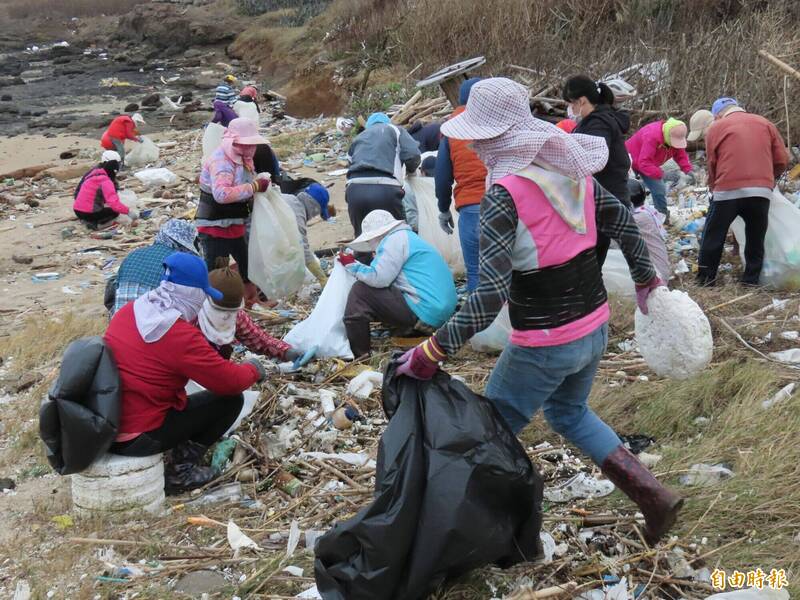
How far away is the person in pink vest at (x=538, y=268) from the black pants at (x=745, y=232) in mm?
3276

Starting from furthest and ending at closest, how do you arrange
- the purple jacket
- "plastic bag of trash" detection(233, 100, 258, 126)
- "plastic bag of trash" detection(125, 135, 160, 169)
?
"plastic bag of trash" detection(125, 135, 160, 169), "plastic bag of trash" detection(233, 100, 258, 126), the purple jacket

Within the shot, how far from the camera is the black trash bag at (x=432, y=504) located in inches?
102

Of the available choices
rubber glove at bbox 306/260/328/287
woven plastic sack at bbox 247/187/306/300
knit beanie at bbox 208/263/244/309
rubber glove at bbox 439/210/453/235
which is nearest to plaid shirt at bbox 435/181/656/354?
knit beanie at bbox 208/263/244/309

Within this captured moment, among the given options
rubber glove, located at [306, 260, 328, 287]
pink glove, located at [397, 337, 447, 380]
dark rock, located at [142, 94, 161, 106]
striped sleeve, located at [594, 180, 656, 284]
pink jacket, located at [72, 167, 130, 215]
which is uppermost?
striped sleeve, located at [594, 180, 656, 284]

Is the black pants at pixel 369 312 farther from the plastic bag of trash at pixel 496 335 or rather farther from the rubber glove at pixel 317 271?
the rubber glove at pixel 317 271

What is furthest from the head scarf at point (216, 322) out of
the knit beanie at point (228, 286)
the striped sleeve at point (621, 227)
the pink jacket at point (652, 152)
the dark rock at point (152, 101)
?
the dark rock at point (152, 101)

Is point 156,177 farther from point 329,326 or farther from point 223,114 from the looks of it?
point 329,326

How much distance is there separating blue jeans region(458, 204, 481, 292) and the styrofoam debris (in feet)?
7.55

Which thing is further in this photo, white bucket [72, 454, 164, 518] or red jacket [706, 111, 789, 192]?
red jacket [706, 111, 789, 192]

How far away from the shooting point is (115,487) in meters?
3.75

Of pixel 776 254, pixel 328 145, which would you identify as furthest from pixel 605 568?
pixel 328 145

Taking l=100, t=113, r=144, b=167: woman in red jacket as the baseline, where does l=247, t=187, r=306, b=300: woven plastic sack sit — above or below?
above

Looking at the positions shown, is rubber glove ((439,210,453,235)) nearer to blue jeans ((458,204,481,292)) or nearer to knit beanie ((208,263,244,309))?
blue jeans ((458,204,481,292))

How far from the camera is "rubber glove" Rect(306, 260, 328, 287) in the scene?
6789 mm
